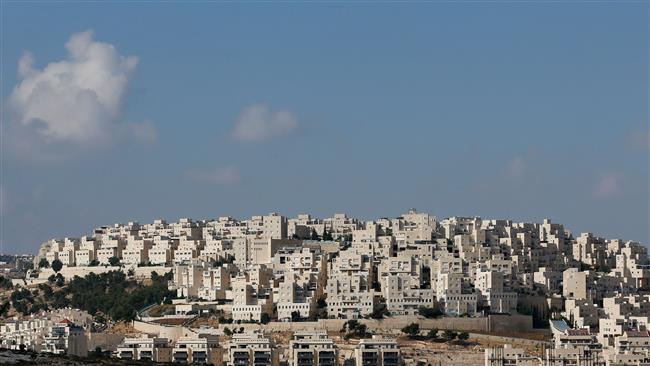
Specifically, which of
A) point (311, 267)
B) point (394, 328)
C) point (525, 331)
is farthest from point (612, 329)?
point (311, 267)

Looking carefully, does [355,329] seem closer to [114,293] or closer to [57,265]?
[114,293]

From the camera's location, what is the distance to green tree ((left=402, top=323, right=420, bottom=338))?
181ft

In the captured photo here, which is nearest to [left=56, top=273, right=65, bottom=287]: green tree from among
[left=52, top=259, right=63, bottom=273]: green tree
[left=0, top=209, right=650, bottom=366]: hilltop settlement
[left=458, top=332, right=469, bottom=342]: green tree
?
[left=0, top=209, right=650, bottom=366]: hilltop settlement

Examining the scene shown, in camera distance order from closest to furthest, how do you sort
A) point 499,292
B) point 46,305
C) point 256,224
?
point 499,292, point 46,305, point 256,224

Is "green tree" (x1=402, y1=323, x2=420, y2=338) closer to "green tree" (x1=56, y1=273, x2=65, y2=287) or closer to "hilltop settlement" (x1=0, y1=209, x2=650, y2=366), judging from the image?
"hilltop settlement" (x1=0, y1=209, x2=650, y2=366)

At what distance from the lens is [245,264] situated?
65.8 metres

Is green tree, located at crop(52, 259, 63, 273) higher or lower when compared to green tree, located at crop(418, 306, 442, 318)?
higher

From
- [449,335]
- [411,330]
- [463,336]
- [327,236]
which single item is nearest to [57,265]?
[327,236]

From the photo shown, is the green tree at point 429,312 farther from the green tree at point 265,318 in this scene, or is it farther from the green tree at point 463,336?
the green tree at point 265,318

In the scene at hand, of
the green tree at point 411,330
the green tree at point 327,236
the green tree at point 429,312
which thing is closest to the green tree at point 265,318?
the green tree at point 411,330

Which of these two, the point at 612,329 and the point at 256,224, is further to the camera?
the point at 256,224

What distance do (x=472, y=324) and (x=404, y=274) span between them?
392 centimetres

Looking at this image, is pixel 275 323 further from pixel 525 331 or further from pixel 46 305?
pixel 46 305

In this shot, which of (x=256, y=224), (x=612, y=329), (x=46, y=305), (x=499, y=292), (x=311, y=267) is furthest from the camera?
(x=256, y=224)
